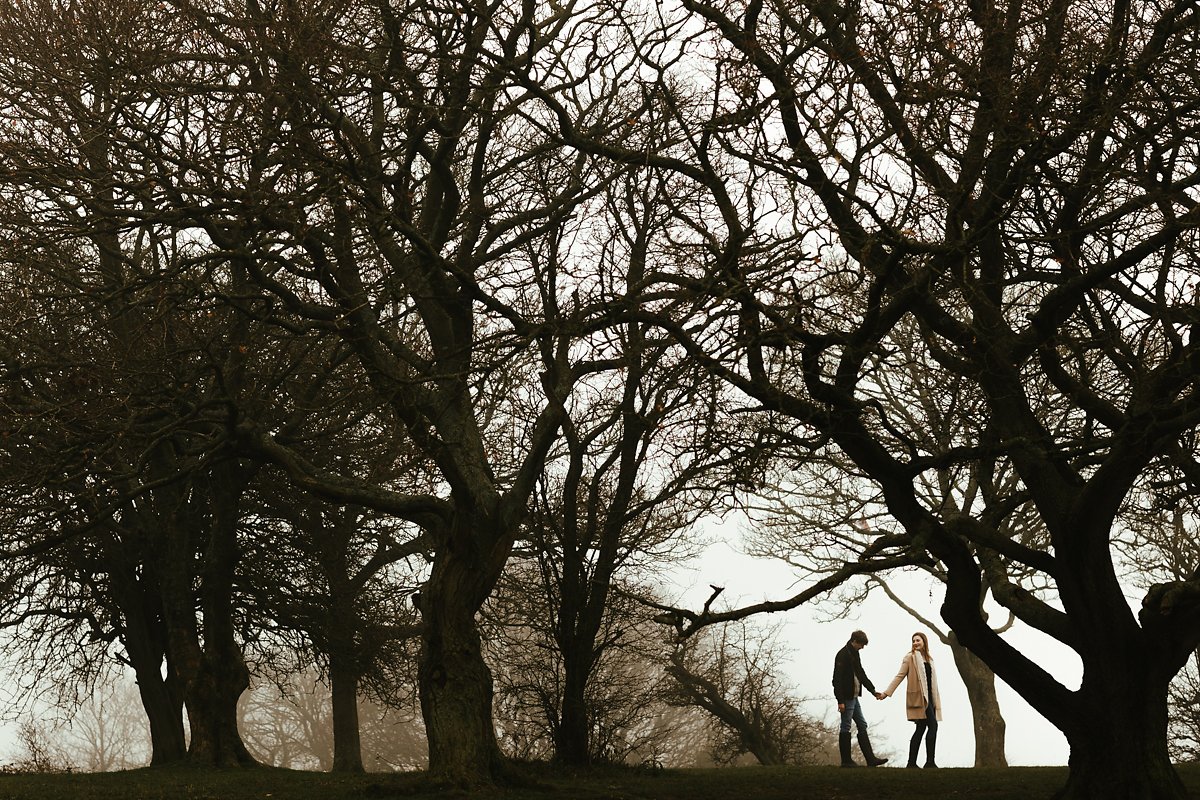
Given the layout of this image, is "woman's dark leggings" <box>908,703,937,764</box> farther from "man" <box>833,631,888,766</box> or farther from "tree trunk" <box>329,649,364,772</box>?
"tree trunk" <box>329,649,364,772</box>

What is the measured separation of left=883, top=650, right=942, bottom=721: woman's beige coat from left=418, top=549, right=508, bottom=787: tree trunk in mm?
7143

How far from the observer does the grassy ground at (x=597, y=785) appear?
1120 cm

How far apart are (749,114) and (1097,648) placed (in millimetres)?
5259

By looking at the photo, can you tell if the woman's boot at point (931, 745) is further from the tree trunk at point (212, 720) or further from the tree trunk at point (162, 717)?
the tree trunk at point (162, 717)

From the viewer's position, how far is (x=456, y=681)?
37.9 ft

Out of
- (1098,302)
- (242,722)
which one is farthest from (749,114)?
(242,722)

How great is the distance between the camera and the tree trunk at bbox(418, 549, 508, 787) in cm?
1130

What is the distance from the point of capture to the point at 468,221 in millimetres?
13680

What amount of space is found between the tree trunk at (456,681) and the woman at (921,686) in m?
7.03

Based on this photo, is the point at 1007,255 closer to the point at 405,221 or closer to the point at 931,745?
the point at 405,221

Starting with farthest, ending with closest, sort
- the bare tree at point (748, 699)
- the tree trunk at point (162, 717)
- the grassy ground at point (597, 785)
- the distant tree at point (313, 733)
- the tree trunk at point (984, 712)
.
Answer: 1. the distant tree at point (313, 733)
2. the tree trunk at point (984, 712)
3. the bare tree at point (748, 699)
4. the tree trunk at point (162, 717)
5. the grassy ground at point (597, 785)

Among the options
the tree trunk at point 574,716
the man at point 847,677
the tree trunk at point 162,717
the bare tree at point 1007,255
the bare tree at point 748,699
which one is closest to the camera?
the bare tree at point 1007,255

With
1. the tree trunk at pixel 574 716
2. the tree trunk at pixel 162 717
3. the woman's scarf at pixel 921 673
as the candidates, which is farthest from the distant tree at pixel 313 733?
the tree trunk at pixel 574 716

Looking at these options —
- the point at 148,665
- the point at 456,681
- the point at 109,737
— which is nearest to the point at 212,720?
the point at 148,665
